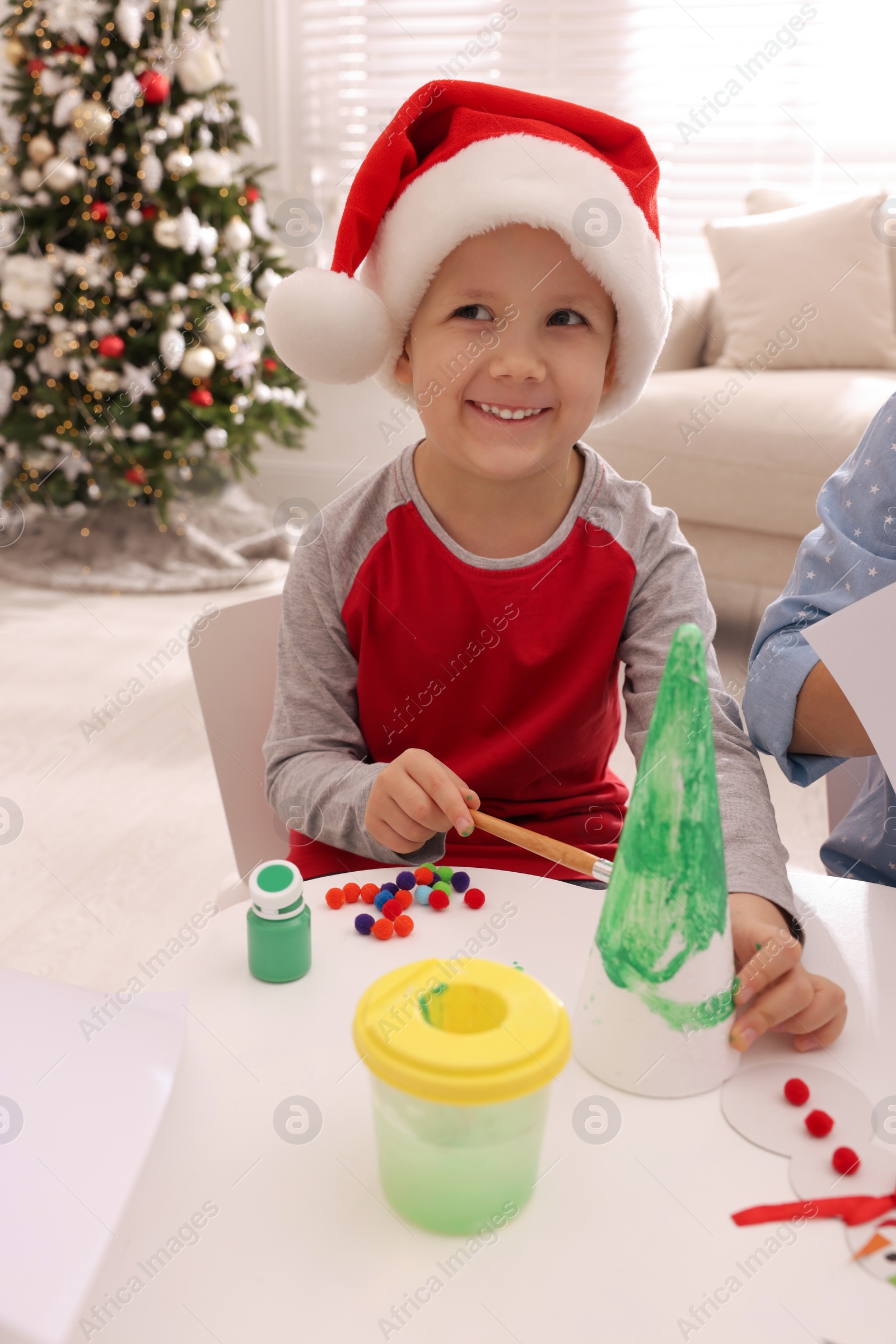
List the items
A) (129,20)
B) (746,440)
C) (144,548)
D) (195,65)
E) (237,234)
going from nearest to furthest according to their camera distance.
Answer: (746,440)
(129,20)
(195,65)
(237,234)
(144,548)

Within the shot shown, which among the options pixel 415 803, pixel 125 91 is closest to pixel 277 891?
pixel 415 803

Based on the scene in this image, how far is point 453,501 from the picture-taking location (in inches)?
36.9

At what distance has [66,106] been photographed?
8.22ft

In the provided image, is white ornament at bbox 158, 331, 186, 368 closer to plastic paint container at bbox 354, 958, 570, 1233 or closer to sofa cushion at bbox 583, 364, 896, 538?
sofa cushion at bbox 583, 364, 896, 538

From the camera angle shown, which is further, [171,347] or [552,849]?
[171,347]

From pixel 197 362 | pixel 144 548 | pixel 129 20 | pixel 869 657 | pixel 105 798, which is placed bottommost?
pixel 144 548

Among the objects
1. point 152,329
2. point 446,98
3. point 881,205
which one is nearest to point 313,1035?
point 446,98

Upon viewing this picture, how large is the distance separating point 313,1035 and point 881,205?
2667mm

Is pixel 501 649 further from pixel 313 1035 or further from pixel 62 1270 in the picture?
pixel 62 1270

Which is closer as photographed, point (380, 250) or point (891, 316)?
point (380, 250)

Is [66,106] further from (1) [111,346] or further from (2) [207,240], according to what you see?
(1) [111,346]

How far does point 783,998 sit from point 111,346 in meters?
2.46

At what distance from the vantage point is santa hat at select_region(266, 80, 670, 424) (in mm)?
793

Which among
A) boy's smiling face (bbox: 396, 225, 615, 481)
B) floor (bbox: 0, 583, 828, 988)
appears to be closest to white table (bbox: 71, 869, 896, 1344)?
boy's smiling face (bbox: 396, 225, 615, 481)
